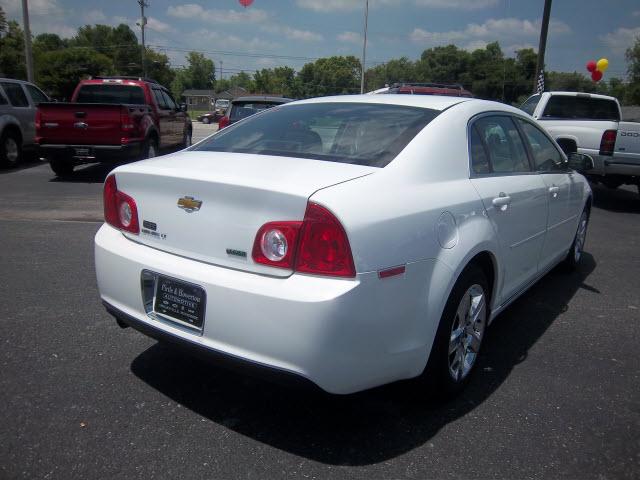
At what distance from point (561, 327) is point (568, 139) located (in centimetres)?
583

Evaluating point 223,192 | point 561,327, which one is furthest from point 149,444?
point 561,327

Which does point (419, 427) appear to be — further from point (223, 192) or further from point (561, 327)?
point (561, 327)

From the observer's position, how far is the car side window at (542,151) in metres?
3.95

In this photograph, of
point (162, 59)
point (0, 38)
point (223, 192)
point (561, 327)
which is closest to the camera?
point (223, 192)

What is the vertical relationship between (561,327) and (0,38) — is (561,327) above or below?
below

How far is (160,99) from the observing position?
12.0 m

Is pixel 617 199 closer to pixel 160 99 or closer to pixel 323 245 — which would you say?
pixel 160 99

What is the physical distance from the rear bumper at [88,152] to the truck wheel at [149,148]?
2.21 feet

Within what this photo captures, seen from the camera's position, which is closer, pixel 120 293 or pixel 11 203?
pixel 120 293

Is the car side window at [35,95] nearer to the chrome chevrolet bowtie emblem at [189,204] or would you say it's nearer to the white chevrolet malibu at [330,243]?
the white chevrolet malibu at [330,243]

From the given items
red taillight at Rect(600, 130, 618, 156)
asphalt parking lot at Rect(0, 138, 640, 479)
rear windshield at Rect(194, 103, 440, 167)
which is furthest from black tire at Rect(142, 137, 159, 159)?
red taillight at Rect(600, 130, 618, 156)

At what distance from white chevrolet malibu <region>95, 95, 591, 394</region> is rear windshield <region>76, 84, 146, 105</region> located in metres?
8.95

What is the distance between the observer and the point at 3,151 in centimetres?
1123

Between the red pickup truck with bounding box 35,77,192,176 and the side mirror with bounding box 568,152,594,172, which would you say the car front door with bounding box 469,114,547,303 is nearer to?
the side mirror with bounding box 568,152,594,172
